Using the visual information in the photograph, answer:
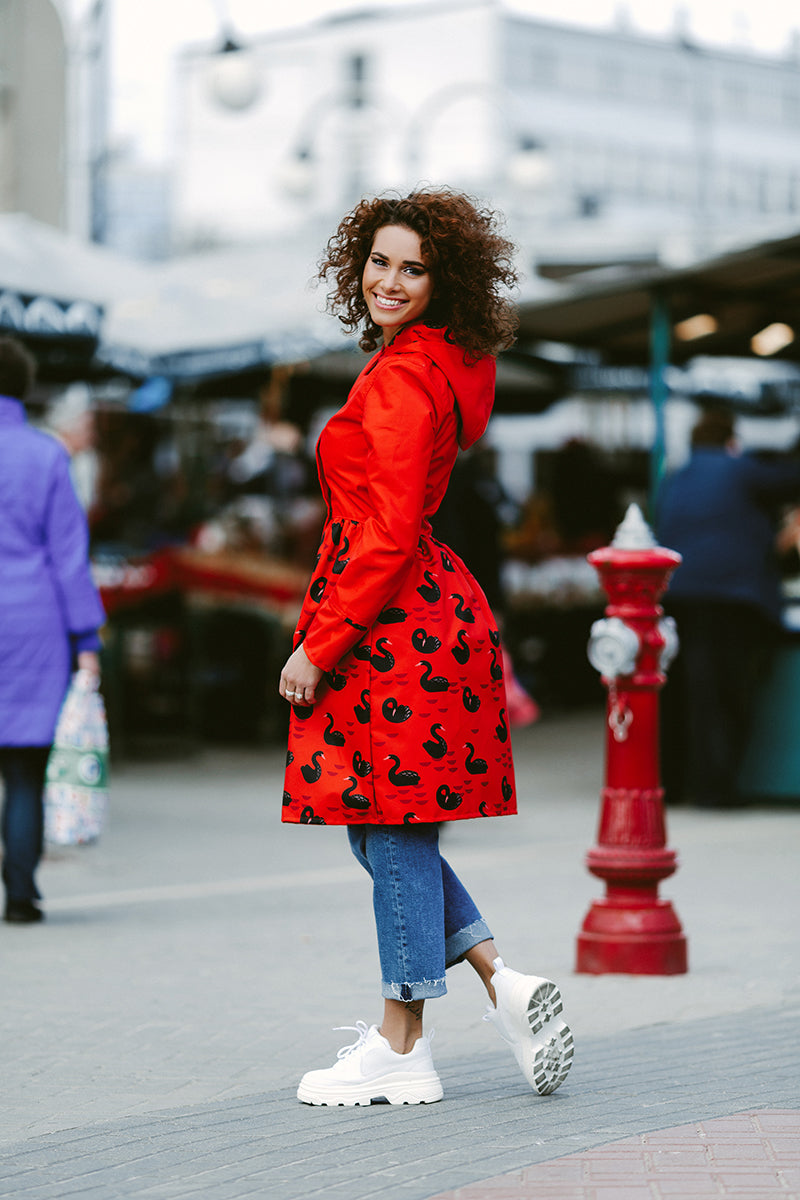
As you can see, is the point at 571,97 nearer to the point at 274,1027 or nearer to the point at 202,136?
the point at 202,136

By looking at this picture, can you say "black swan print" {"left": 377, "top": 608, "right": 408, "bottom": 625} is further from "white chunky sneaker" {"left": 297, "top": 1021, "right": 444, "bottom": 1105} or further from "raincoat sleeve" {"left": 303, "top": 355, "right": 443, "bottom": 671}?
"white chunky sneaker" {"left": 297, "top": 1021, "right": 444, "bottom": 1105}

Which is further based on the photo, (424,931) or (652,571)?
(652,571)

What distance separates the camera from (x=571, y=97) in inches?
3157

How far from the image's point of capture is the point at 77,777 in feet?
26.0

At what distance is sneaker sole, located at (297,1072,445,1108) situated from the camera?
13.8ft

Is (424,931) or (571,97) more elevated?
(571,97)

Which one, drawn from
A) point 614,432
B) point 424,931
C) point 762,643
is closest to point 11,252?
point 762,643

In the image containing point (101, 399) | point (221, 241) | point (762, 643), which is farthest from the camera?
point (221, 241)

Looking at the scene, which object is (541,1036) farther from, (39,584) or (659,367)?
(659,367)

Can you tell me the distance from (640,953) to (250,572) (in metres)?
7.12

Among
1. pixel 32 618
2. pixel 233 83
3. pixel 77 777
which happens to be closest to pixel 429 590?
pixel 32 618

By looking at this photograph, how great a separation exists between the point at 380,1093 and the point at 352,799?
0.65 m

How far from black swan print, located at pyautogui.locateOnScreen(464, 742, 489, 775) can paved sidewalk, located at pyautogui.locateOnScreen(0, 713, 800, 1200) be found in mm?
708

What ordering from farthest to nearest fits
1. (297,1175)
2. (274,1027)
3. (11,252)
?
(11,252)
(274,1027)
(297,1175)
